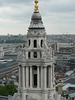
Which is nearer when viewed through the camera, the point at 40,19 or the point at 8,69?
the point at 40,19

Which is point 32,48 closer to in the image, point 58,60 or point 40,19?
point 40,19

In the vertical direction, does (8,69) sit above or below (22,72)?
below

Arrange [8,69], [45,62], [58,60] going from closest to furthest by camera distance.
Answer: [45,62], [8,69], [58,60]

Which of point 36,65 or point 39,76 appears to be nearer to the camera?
point 36,65

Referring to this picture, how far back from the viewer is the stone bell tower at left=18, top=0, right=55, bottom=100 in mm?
26297

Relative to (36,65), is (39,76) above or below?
below

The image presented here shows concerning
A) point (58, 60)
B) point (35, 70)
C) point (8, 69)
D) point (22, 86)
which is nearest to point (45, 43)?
point (35, 70)

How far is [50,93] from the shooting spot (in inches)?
1047

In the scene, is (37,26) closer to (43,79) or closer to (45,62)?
(45,62)

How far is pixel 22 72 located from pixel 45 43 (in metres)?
4.06

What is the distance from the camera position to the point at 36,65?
26.3 metres

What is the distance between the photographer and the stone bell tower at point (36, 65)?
26.3m

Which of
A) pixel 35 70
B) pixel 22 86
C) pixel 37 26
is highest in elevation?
pixel 37 26

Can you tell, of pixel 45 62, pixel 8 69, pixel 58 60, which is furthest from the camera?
pixel 58 60
